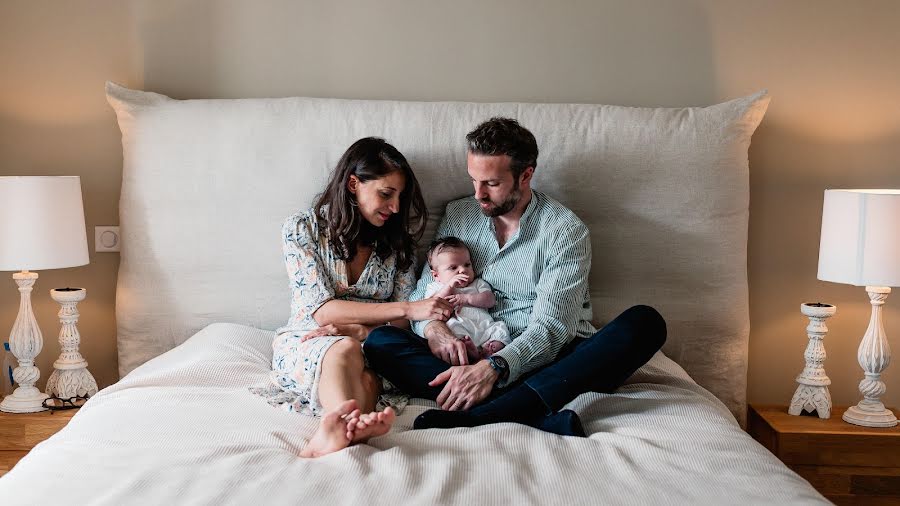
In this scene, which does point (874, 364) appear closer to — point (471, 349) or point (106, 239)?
point (471, 349)

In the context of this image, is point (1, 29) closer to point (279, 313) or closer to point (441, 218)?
point (279, 313)

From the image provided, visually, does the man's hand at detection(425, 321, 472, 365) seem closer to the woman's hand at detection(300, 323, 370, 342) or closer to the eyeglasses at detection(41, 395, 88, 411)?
the woman's hand at detection(300, 323, 370, 342)

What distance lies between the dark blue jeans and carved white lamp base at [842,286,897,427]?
2.71ft

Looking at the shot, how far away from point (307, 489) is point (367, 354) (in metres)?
0.71

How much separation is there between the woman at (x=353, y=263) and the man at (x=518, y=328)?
9cm

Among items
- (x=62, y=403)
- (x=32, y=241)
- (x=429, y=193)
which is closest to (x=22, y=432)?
(x=62, y=403)

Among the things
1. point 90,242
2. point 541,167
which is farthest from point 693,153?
point 90,242

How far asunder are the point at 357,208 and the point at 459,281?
0.34 meters

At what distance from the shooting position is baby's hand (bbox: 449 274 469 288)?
7.77 feet

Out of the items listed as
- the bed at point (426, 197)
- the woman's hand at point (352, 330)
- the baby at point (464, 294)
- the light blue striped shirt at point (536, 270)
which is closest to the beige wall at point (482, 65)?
the bed at point (426, 197)

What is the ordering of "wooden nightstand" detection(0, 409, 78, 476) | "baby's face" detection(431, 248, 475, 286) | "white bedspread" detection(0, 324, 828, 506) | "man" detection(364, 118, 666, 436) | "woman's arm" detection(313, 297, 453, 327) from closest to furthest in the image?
"white bedspread" detection(0, 324, 828, 506)
"man" detection(364, 118, 666, 436)
"woman's arm" detection(313, 297, 453, 327)
"baby's face" detection(431, 248, 475, 286)
"wooden nightstand" detection(0, 409, 78, 476)

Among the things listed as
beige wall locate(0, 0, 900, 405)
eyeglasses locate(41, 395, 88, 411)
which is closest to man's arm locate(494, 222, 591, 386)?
beige wall locate(0, 0, 900, 405)

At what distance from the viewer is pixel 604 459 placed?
1719mm

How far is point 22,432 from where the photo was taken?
2.53m
